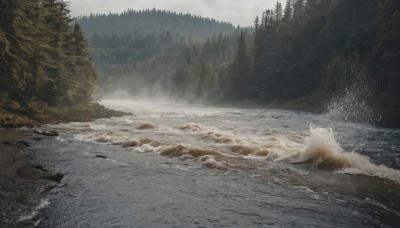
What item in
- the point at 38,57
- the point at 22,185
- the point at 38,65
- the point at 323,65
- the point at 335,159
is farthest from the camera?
the point at 323,65

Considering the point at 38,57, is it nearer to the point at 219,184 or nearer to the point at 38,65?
the point at 38,65

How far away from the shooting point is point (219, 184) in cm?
1391

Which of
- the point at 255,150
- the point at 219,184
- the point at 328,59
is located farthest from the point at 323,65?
the point at 219,184

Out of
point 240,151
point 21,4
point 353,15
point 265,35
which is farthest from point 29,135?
point 265,35

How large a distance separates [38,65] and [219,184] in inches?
992

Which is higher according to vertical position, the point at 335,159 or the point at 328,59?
the point at 328,59

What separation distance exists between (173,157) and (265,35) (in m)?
93.4

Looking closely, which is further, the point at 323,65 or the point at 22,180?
the point at 323,65

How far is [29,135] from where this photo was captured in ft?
80.4

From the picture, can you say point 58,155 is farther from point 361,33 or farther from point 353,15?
point 353,15

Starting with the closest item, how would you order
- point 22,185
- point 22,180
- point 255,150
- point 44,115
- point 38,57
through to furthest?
point 22,185 < point 22,180 < point 255,150 < point 38,57 < point 44,115

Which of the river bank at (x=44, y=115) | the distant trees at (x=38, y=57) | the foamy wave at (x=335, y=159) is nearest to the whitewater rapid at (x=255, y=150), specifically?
the foamy wave at (x=335, y=159)

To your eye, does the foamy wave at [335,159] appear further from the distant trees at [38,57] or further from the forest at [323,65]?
the forest at [323,65]

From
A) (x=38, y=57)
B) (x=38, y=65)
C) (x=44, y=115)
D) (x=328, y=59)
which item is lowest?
(x=44, y=115)
